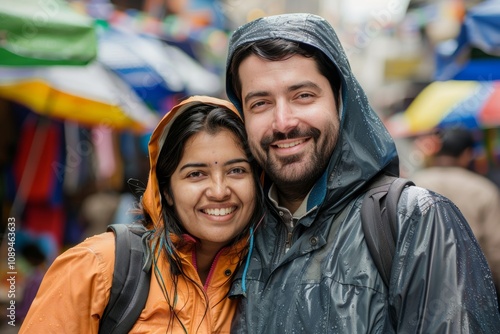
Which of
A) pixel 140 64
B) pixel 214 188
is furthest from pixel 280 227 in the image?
pixel 140 64

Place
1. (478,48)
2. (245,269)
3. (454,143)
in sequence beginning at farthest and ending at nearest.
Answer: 1. (454,143)
2. (478,48)
3. (245,269)

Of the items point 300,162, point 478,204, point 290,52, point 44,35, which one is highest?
point 44,35

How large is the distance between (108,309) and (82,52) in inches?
101

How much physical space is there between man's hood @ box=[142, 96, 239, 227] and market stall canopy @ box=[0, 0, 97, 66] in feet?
5.71

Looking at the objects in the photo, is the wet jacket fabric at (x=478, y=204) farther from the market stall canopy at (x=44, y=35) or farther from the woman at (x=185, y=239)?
the market stall canopy at (x=44, y=35)

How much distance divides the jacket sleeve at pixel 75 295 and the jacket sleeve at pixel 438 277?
1.22 metres

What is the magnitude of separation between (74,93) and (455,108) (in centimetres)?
465

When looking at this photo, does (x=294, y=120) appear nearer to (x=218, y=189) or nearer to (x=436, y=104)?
(x=218, y=189)

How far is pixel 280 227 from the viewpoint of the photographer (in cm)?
295

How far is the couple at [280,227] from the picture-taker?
2367 mm

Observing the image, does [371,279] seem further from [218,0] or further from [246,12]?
[246,12]

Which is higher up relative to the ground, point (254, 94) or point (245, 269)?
point (254, 94)

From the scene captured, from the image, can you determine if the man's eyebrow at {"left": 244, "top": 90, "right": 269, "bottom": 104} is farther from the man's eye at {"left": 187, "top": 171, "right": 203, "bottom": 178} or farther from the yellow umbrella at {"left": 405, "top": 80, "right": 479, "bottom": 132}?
the yellow umbrella at {"left": 405, "top": 80, "right": 479, "bottom": 132}

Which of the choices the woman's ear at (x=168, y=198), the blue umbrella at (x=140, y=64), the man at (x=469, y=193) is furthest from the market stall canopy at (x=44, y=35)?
the man at (x=469, y=193)
